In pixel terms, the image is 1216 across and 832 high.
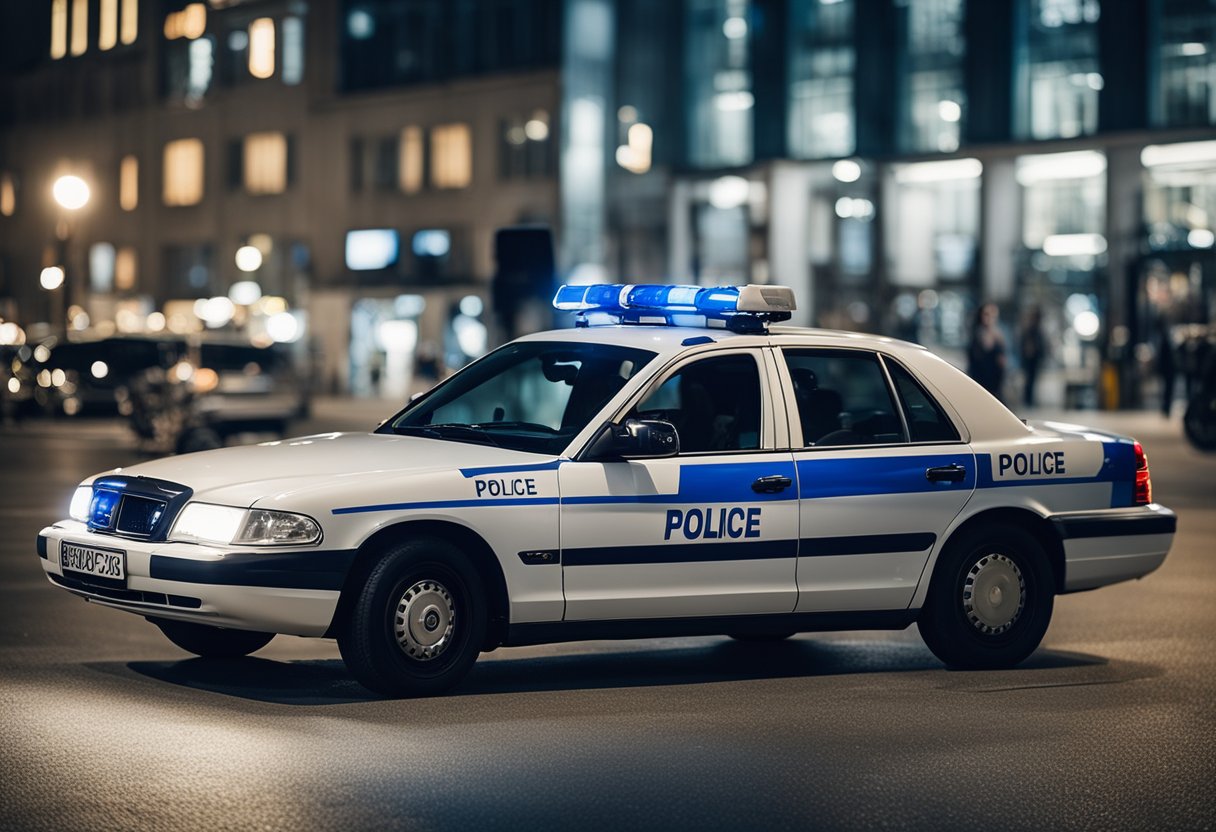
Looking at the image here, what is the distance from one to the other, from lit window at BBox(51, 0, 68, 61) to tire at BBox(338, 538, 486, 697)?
78.3m

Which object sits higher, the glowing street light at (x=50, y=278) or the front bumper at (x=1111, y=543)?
the glowing street light at (x=50, y=278)

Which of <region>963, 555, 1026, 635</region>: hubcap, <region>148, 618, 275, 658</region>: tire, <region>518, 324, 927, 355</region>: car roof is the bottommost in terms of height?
<region>148, 618, 275, 658</region>: tire

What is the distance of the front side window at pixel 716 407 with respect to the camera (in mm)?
9234

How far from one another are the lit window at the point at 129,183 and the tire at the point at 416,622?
69.1 m

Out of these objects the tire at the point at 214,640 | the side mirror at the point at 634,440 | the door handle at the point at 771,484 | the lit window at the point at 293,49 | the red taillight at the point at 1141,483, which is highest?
Result: the lit window at the point at 293,49

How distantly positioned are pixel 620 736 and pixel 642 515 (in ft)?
3.92

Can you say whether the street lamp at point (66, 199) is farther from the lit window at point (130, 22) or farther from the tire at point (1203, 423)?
the lit window at point (130, 22)

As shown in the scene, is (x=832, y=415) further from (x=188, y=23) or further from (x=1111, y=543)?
(x=188, y=23)

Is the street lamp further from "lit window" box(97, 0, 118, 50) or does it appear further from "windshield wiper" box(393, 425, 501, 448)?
"lit window" box(97, 0, 118, 50)

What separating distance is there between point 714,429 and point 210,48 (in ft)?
215

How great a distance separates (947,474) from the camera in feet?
31.3

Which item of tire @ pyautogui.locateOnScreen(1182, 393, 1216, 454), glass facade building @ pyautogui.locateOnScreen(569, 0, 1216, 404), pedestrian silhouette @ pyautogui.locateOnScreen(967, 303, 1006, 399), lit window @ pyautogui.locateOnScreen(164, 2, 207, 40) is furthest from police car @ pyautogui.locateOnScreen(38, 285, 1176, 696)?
lit window @ pyautogui.locateOnScreen(164, 2, 207, 40)

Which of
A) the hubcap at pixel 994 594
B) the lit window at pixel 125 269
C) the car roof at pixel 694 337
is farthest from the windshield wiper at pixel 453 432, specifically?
the lit window at pixel 125 269

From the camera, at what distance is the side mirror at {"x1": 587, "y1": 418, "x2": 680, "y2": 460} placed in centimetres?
863
